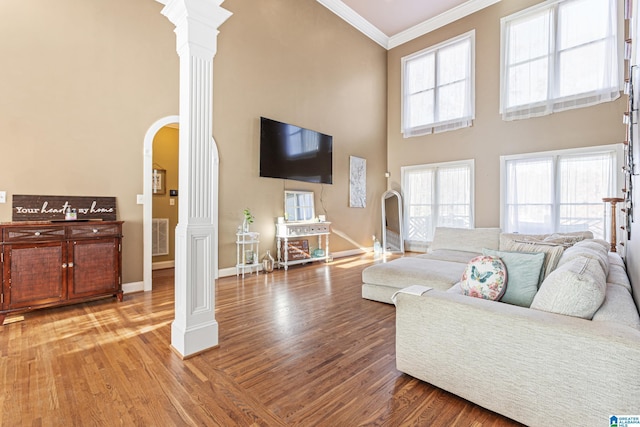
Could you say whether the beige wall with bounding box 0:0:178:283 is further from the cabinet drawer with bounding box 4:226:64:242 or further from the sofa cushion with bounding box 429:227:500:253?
the sofa cushion with bounding box 429:227:500:253

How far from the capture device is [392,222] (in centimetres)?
821

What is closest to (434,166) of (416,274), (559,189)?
(559,189)

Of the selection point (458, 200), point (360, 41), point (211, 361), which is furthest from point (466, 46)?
point (211, 361)

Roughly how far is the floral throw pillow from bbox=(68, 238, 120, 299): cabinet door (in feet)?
12.0

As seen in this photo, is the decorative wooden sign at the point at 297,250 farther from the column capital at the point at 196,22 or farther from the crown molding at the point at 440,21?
the crown molding at the point at 440,21

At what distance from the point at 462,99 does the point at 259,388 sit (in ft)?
24.1

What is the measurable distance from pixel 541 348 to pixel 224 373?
1822mm

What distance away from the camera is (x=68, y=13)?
11.5 feet

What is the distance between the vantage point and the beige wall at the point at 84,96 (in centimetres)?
324

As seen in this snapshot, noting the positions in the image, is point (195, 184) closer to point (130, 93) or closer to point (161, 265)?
point (130, 93)

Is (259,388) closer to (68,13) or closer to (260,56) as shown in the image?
(68,13)

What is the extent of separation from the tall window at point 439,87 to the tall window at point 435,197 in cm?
97

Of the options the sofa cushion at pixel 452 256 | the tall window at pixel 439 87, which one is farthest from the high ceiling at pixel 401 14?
the sofa cushion at pixel 452 256

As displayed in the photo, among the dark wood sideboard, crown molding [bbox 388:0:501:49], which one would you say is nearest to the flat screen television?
the dark wood sideboard
